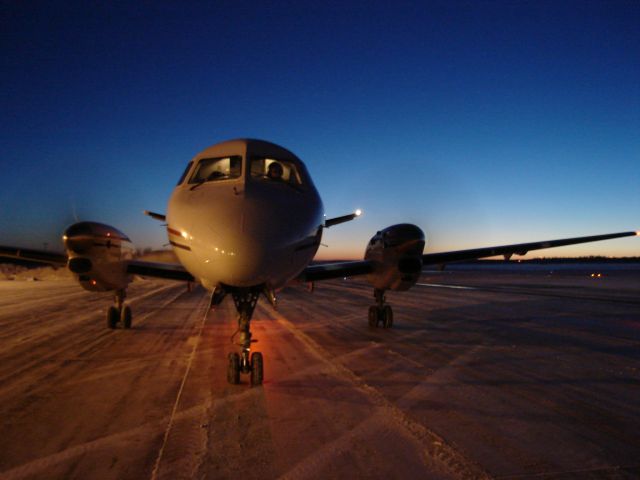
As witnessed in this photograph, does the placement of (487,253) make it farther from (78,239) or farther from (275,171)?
(78,239)

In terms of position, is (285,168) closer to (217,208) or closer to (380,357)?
(217,208)

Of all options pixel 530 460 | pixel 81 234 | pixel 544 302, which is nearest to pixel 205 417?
pixel 530 460

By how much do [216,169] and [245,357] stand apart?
263 centimetres

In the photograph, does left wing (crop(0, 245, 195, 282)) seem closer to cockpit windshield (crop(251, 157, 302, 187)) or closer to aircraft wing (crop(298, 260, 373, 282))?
aircraft wing (crop(298, 260, 373, 282))

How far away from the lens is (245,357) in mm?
5426

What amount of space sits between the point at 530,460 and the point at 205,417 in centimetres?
301

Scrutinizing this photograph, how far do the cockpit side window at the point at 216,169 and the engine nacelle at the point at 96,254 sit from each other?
151 inches

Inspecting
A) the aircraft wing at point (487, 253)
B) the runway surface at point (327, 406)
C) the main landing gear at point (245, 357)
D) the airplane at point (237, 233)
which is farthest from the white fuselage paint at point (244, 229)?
the aircraft wing at point (487, 253)

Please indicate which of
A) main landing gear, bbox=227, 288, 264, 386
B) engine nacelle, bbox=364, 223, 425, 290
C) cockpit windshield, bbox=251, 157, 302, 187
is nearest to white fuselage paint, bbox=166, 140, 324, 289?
cockpit windshield, bbox=251, 157, 302, 187

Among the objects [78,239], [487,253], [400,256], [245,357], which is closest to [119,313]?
[78,239]

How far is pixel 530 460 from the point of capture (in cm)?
317

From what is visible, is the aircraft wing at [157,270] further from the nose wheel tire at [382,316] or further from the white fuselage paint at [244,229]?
the nose wheel tire at [382,316]

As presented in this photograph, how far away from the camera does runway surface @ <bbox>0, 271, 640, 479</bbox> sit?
→ 3.12 metres

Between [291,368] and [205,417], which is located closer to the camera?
[205,417]
